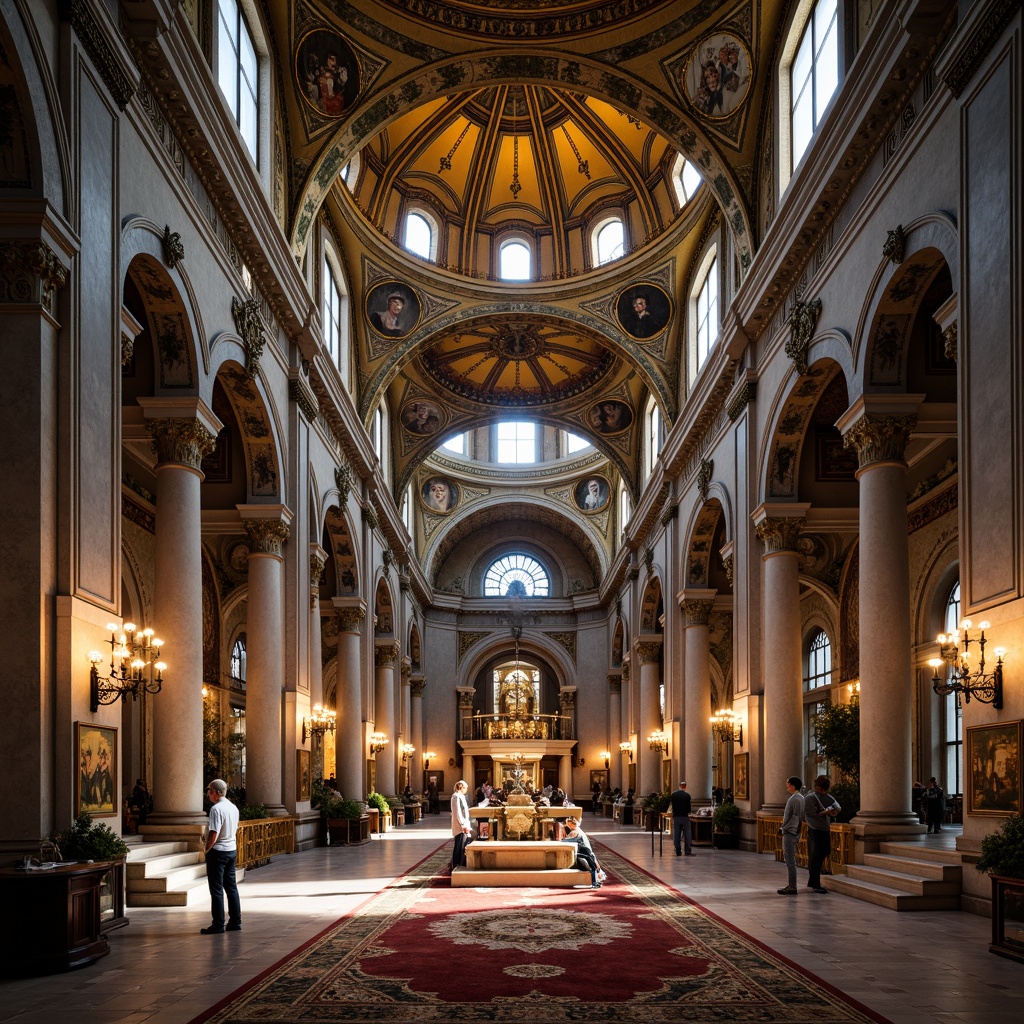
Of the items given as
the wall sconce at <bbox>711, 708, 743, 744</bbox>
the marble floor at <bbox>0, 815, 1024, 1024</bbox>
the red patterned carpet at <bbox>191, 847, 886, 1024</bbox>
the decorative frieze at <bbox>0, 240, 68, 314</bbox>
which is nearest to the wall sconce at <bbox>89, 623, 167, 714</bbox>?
the marble floor at <bbox>0, 815, 1024, 1024</bbox>

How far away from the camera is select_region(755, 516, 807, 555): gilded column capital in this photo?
21.4 m

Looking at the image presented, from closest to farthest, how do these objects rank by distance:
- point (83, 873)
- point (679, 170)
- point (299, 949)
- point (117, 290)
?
point (83, 873) → point (299, 949) → point (117, 290) → point (679, 170)

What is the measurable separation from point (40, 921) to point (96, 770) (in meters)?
2.52

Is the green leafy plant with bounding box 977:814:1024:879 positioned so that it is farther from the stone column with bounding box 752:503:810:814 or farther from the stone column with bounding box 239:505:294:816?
the stone column with bounding box 239:505:294:816

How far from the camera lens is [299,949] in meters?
10.3

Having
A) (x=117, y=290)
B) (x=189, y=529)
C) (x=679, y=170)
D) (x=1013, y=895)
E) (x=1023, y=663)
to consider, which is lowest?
(x=1013, y=895)

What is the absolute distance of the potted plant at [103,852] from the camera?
10.7 m

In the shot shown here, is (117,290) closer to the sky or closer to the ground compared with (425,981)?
closer to the sky

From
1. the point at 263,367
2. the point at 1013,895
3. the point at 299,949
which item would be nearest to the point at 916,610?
the point at 263,367

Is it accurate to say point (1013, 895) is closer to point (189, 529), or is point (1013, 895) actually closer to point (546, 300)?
point (189, 529)

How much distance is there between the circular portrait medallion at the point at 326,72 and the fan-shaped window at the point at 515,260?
13309 millimetres

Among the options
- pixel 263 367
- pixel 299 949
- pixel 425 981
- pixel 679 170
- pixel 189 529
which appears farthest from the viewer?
pixel 679 170

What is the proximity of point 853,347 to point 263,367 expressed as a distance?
9.89 meters

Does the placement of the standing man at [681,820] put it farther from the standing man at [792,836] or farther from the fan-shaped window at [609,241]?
the fan-shaped window at [609,241]
